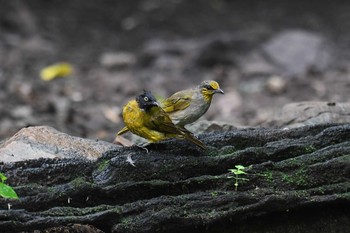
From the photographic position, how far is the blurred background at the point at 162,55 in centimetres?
1197

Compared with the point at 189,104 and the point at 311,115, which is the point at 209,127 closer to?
the point at 189,104

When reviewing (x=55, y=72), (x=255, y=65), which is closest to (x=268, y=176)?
(x=255, y=65)

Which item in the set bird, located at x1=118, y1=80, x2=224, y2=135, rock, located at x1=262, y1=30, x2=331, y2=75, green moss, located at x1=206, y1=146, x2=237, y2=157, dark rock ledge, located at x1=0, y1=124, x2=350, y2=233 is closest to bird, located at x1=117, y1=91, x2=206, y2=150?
dark rock ledge, located at x1=0, y1=124, x2=350, y2=233

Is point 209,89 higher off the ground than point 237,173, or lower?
higher

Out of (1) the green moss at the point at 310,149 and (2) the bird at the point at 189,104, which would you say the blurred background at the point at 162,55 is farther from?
(1) the green moss at the point at 310,149

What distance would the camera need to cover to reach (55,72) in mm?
13352

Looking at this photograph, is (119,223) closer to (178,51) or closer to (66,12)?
(178,51)

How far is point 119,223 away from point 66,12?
1135 centimetres

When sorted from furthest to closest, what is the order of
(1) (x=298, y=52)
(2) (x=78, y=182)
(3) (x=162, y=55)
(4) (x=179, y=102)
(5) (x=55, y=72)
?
(3) (x=162, y=55), (1) (x=298, y=52), (5) (x=55, y=72), (4) (x=179, y=102), (2) (x=78, y=182)

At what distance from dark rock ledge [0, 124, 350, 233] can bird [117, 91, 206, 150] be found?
15 centimetres

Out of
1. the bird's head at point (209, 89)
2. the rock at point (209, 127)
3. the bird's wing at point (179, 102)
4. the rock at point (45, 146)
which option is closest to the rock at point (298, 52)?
the rock at point (209, 127)

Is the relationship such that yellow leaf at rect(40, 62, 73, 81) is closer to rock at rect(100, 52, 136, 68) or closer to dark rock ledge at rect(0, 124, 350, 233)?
rock at rect(100, 52, 136, 68)

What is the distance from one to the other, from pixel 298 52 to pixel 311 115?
266 inches

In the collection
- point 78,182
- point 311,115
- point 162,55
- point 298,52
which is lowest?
point 78,182
